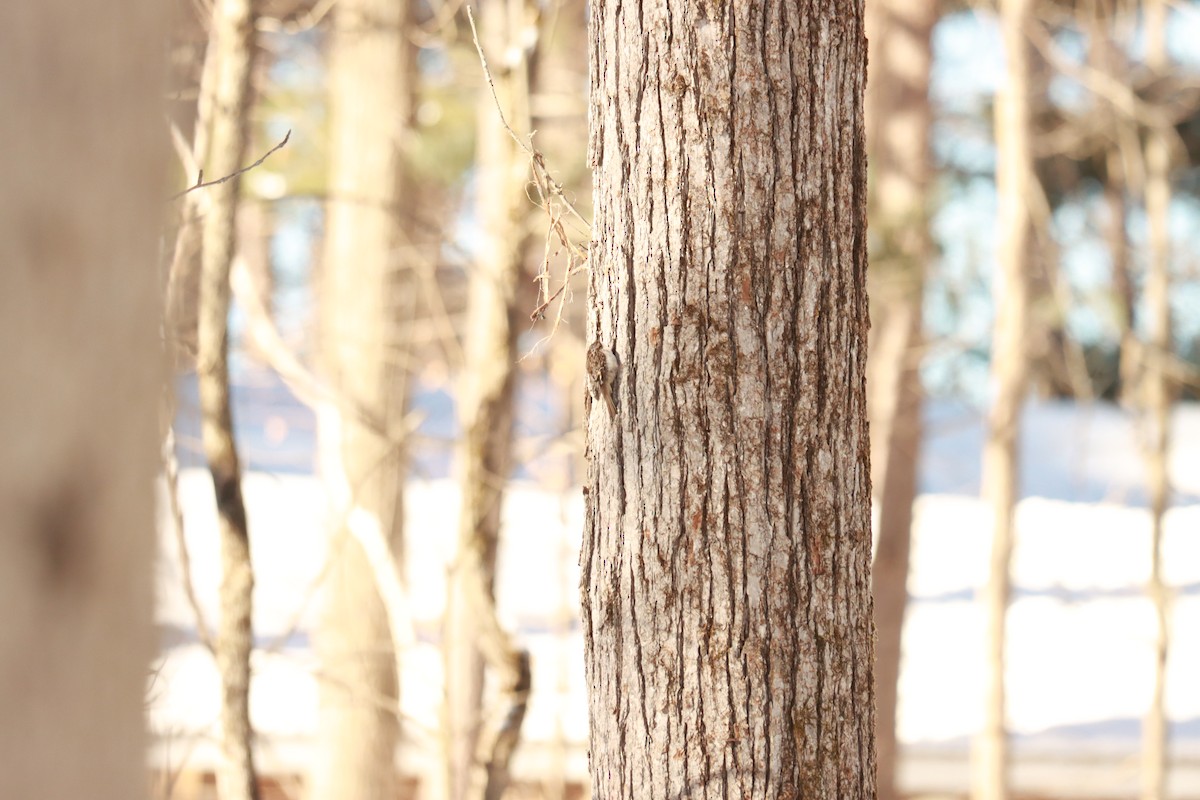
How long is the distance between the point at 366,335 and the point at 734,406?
4179mm

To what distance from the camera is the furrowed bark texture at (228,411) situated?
3217 mm

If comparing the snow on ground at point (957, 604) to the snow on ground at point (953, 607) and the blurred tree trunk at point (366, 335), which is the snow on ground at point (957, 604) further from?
the blurred tree trunk at point (366, 335)

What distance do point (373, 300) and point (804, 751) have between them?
4.34 meters

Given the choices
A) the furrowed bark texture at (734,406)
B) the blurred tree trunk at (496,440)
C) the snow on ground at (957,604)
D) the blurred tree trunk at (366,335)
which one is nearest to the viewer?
the furrowed bark texture at (734,406)

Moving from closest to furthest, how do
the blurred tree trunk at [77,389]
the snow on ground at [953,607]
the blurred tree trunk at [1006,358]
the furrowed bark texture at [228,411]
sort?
the blurred tree trunk at [77,389]
the furrowed bark texture at [228,411]
the blurred tree trunk at [1006,358]
the snow on ground at [953,607]


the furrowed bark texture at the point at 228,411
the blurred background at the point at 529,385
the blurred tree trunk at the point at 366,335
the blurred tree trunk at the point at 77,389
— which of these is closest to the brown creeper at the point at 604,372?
the blurred background at the point at 529,385

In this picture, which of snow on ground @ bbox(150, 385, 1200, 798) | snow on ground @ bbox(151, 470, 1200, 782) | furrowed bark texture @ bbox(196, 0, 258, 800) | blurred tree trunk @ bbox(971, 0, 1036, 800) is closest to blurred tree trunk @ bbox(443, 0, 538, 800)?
furrowed bark texture @ bbox(196, 0, 258, 800)

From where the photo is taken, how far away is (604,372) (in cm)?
190

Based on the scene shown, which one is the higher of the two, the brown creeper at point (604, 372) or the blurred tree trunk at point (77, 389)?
the brown creeper at point (604, 372)

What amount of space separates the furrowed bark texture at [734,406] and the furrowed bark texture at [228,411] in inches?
66.4

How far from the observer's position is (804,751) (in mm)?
1830

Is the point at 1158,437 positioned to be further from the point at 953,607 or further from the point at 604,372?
the point at 604,372

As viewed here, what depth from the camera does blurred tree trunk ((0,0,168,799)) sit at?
517 mm

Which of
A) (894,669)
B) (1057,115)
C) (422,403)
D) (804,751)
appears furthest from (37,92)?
(422,403)
